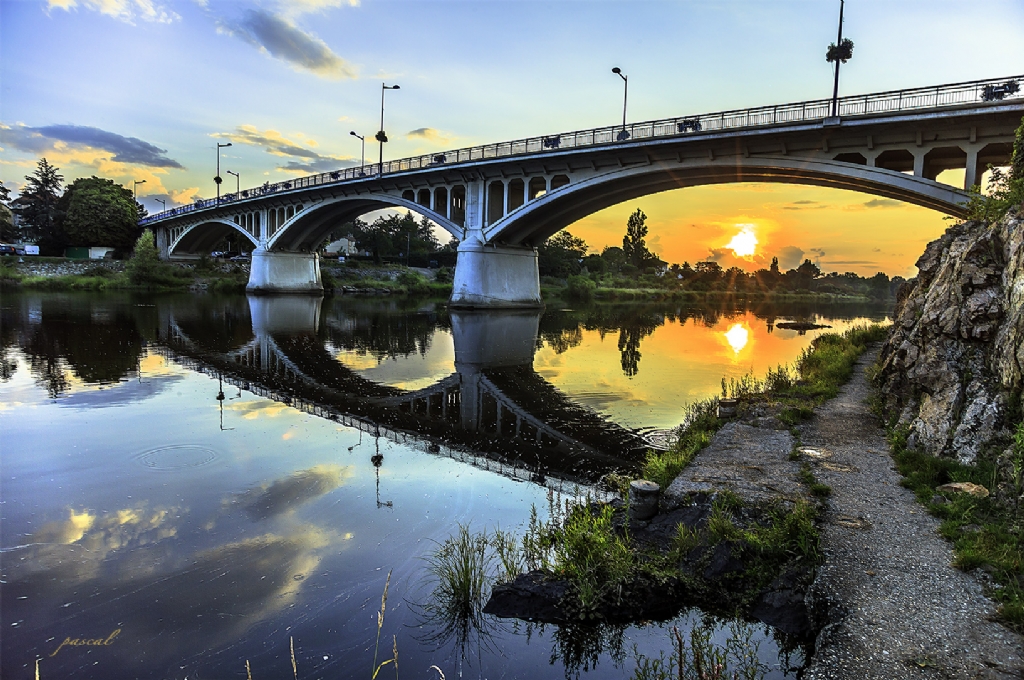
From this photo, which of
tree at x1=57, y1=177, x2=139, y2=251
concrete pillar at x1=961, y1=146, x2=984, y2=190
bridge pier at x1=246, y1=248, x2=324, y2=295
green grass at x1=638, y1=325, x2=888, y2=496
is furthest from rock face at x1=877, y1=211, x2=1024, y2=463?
tree at x1=57, y1=177, x2=139, y2=251

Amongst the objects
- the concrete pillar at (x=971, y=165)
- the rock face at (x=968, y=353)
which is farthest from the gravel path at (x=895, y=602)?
the concrete pillar at (x=971, y=165)

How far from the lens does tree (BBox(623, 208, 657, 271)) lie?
133750mm

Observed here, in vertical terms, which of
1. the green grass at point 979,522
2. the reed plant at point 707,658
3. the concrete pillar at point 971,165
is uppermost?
the concrete pillar at point 971,165

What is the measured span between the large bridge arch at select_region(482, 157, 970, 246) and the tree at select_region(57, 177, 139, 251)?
8048 cm

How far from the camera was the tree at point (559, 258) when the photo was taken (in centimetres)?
9843

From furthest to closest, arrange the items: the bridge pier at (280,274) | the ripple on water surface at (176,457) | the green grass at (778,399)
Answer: the bridge pier at (280,274) → the ripple on water surface at (176,457) → the green grass at (778,399)

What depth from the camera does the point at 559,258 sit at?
101125 mm

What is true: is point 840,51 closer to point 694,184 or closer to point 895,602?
point 694,184

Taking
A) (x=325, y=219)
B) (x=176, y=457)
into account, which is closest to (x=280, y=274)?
(x=325, y=219)

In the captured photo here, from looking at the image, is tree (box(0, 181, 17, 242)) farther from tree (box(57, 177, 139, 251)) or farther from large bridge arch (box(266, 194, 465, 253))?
large bridge arch (box(266, 194, 465, 253))

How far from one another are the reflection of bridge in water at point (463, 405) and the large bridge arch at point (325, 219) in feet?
81.6

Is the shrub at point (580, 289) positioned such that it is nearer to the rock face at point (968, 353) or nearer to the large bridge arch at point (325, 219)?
the large bridge arch at point (325, 219)

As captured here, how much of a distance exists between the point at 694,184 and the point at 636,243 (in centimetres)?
9764

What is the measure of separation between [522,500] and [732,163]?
2955 cm
